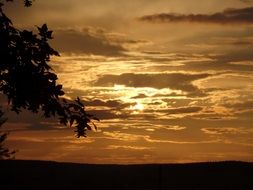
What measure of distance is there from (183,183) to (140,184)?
2256 mm

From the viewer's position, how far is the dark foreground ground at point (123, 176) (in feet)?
84.5

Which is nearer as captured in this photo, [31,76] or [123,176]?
[31,76]

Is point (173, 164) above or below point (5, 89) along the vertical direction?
below

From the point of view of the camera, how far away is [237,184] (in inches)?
1042

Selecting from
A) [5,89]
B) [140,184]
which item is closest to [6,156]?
[140,184]

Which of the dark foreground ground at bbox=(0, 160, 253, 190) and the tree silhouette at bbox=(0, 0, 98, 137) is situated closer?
the tree silhouette at bbox=(0, 0, 98, 137)

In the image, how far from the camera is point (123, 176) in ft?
95.7

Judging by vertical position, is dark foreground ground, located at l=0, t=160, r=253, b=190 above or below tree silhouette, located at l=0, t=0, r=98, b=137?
below

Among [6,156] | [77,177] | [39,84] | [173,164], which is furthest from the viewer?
[6,156]

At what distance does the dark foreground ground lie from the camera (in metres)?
25.8

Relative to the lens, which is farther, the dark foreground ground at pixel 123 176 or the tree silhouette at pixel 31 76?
the dark foreground ground at pixel 123 176

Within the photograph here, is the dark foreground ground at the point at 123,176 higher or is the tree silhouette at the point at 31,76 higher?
the tree silhouette at the point at 31,76

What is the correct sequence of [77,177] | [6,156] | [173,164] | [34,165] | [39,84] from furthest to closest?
[6,156], [173,164], [34,165], [77,177], [39,84]

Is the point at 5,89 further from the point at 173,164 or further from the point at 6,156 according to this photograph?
the point at 6,156
